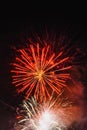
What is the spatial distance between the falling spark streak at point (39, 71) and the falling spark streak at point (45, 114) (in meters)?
0.35

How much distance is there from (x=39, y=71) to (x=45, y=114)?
1.90 metres

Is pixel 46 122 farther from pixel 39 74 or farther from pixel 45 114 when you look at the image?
pixel 39 74

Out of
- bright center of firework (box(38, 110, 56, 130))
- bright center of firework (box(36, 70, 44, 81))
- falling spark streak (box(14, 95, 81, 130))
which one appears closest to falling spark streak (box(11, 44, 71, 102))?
bright center of firework (box(36, 70, 44, 81))

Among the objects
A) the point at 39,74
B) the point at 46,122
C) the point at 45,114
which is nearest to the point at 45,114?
the point at 45,114

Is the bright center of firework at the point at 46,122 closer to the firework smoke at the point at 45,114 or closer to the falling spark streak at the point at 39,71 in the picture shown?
the firework smoke at the point at 45,114

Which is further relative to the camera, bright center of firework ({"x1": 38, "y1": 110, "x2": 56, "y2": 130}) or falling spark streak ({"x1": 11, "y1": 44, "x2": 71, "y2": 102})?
bright center of firework ({"x1": 38, "y1": 110, "x2": 56, "y2": 130})

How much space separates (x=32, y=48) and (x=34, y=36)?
1.62 meters

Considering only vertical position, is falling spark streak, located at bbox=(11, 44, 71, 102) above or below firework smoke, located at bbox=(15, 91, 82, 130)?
above

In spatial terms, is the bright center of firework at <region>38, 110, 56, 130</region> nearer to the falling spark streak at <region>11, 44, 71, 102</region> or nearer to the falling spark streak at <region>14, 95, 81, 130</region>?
the falling spark streak at <region>14, 95, 81, 130</region>

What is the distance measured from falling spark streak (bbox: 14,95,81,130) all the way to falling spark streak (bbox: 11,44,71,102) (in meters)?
0.35

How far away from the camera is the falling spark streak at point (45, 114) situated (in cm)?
1507

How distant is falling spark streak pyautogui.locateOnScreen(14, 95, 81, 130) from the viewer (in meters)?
15.1

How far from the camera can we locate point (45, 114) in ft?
49.9

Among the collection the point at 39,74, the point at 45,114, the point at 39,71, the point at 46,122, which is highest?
the point at 39,71
